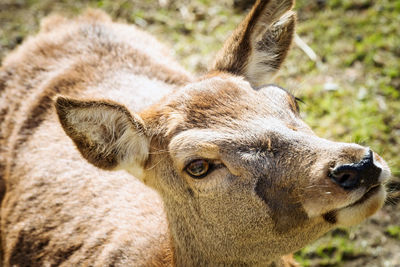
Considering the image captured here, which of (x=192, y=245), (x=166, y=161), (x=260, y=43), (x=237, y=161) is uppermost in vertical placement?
(x=260, y=43)

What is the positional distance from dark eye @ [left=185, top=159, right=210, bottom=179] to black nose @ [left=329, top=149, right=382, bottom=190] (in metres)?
0.85

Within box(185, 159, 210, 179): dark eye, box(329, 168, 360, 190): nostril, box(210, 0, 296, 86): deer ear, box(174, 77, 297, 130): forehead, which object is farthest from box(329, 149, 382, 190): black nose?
box(210, 0, 296, 86): deer ear

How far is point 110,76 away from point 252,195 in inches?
95.5

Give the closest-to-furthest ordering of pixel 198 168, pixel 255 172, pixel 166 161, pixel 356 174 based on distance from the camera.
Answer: pixel 356 174
pixel 255 172
pixel 198 168
pixel 166 161

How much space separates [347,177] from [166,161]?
1.32 meters

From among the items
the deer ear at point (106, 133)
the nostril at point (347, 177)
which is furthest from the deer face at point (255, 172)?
the deer ear at point (106, 133)

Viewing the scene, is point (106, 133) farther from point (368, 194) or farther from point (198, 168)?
point (368, 194)

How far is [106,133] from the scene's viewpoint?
3.53 meters

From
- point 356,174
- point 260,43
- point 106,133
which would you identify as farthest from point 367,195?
point 106,133

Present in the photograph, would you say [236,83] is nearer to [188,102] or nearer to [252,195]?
[188,102]

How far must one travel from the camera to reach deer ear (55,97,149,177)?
3.24m

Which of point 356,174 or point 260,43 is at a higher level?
point 260,43

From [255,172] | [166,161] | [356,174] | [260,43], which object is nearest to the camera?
[356,174]

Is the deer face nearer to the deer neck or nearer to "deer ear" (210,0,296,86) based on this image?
the deer neck
